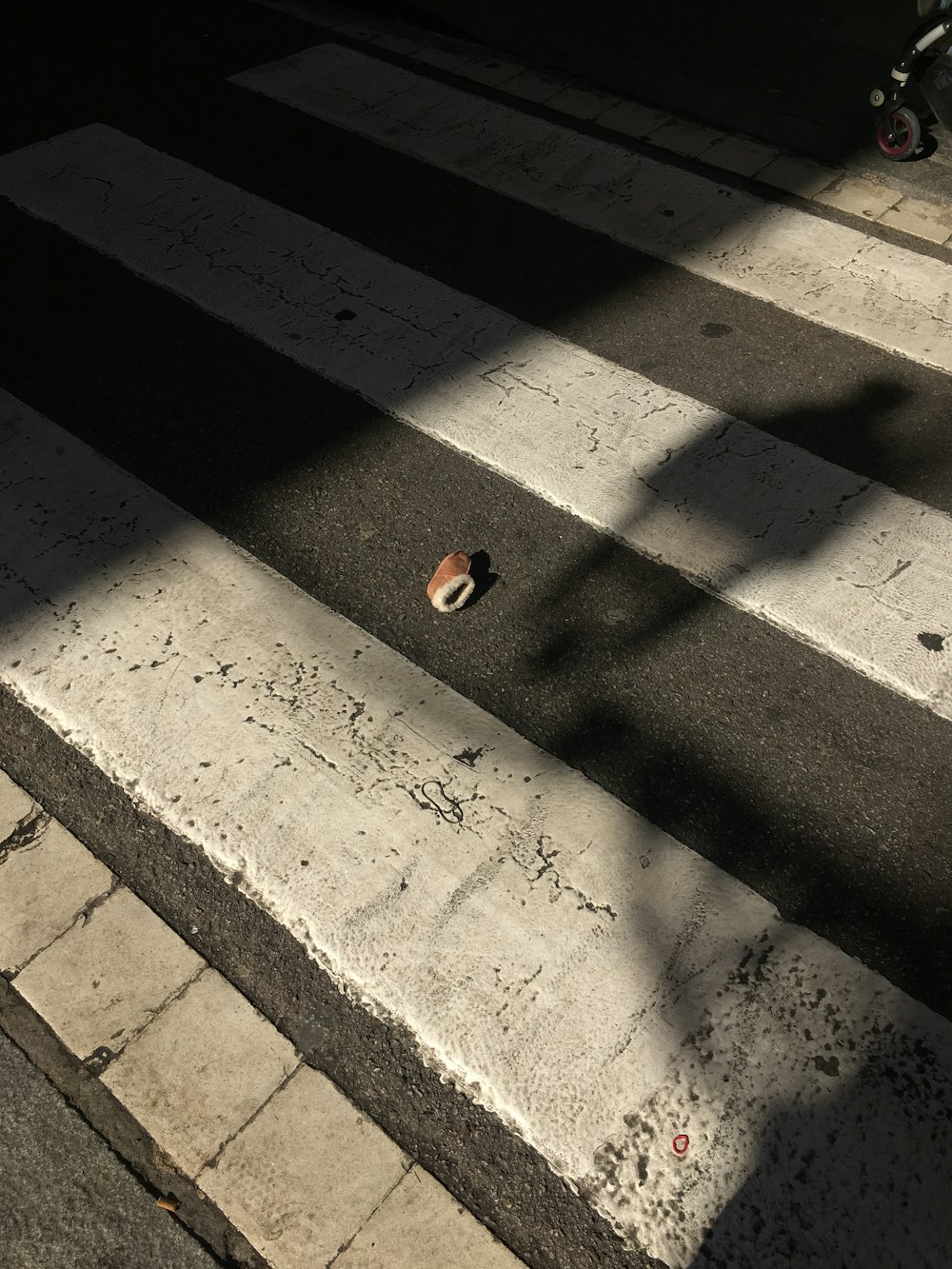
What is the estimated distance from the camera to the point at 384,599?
3564 mm

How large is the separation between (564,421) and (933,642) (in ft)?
5.37

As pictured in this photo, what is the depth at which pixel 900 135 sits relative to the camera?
18.4 ft

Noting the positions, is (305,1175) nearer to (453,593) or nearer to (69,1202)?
(69,1202)

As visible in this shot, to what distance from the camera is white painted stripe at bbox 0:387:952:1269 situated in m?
2.38

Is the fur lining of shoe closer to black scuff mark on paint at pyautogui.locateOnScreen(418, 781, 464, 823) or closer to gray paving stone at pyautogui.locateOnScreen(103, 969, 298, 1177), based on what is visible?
black scuff mark on paint at pyautogui.locateOnScreen(418, 781, 464, 823)

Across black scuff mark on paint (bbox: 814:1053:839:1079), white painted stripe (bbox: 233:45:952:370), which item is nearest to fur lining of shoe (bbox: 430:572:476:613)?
black scuff mark on paint (bbox: 814:1053:839:1079)

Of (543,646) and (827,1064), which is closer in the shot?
(827,1064)

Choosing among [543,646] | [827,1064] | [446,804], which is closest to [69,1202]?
[446,804]

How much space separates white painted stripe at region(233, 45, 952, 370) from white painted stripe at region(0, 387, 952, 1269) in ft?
9.17

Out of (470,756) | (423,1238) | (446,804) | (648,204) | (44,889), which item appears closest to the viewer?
(423,1238)

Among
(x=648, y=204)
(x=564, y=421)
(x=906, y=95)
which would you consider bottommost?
(x=564, y=421)

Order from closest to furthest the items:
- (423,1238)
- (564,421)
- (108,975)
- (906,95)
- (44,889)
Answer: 1. (423,1238)
2. (108,975)
3. (44,889)
4. (564,421)
5. (906,95)

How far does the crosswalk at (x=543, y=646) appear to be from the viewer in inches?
98.4

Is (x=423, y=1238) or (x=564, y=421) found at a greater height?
(x=564, y=421)
